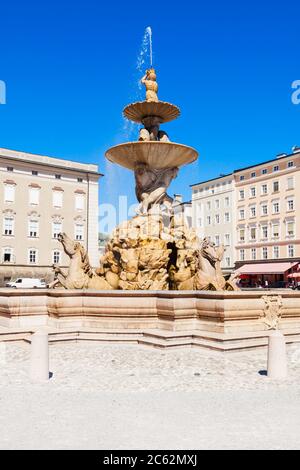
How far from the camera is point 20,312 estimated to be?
41.5 ft

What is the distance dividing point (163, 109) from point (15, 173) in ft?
140

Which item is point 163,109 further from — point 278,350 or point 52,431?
point 52,431

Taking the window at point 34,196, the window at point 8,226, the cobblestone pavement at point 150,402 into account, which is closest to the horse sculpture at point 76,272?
the cobblestone pavement at point 150,402

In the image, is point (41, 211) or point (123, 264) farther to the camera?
point (41, 211)

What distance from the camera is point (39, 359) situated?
7699mm

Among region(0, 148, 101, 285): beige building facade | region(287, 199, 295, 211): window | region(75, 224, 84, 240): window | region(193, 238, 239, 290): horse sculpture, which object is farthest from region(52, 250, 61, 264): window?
region(193, 238, 239, 290): horse sculpture

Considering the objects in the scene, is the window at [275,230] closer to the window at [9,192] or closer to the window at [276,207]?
the window at [276,207]

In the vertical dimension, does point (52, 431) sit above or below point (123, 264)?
below

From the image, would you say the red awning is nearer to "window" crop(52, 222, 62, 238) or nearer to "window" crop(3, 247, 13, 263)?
"window" crop(52, 222, 62, 238)

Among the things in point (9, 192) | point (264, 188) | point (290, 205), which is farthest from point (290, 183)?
point (9, 192)

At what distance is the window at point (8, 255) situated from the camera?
55500 mm

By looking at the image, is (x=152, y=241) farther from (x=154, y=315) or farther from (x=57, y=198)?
(x=57, y=198)
